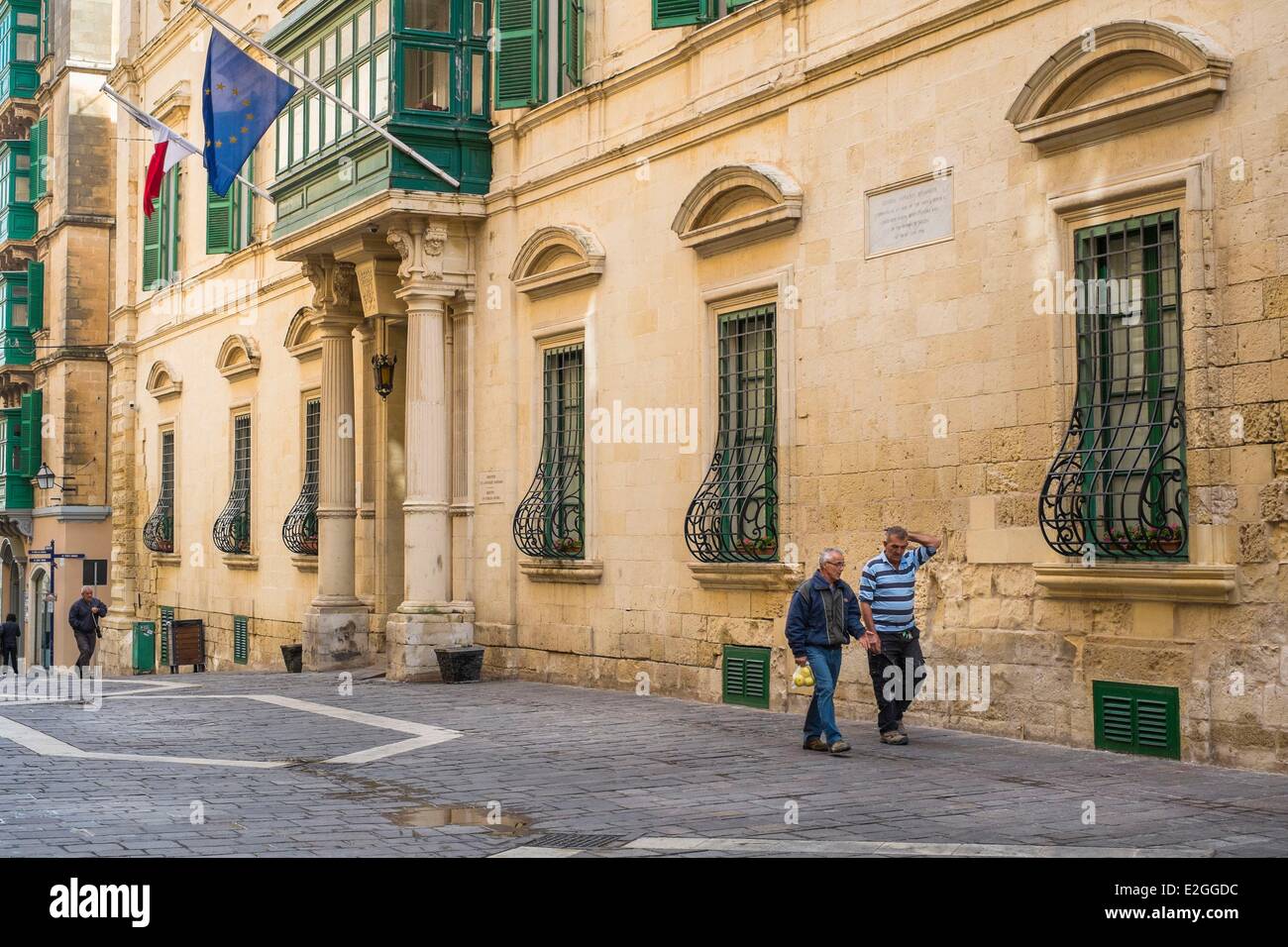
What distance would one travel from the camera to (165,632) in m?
31.3

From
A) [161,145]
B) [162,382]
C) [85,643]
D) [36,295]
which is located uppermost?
[36,295]

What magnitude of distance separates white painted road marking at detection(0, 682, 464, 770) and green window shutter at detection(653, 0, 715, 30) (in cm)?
745

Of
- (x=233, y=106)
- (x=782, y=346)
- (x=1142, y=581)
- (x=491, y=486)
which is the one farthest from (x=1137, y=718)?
(x=233, y=106)

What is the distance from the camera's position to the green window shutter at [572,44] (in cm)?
1878

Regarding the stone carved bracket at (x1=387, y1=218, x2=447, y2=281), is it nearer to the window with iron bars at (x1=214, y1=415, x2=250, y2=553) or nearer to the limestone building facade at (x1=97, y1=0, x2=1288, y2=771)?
the limestone building facade at (x1=97, y1=0, x2=1288, y2=771)

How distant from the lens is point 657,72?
684 inches

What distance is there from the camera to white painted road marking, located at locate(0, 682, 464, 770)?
12297 millimetres

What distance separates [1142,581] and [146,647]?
26.0 metres

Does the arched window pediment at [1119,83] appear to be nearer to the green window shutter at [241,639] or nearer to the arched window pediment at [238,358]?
the arched window pediment at [238,358]

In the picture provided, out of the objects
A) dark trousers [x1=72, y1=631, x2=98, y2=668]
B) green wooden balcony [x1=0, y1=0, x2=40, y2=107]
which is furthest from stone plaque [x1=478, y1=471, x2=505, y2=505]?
green wooden balcony [x1=0, y1=0, x2=40, y2=107]

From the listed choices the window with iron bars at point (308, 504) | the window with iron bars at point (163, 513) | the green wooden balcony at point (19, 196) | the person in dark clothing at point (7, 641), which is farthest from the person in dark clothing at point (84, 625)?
the green wooden balcony at point (19, 196)

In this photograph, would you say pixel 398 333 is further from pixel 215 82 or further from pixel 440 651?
pixel 440 651

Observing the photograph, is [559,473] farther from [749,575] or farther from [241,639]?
[241,639]

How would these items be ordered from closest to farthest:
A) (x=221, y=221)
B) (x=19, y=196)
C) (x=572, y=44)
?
(x=572, y=44) → (x=221, y=221) → (x=19, y=196)
